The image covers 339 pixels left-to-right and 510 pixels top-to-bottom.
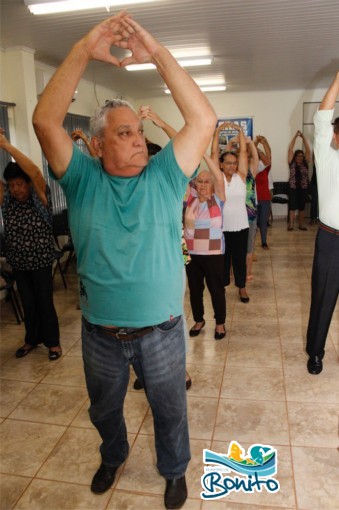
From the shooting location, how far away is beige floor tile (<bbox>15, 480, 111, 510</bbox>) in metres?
1.92

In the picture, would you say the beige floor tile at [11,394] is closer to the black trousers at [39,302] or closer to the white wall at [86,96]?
the black trousers at [39,302]

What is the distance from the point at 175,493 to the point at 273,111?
905 cm

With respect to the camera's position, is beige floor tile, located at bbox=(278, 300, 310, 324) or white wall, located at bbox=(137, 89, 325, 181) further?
white wall, located at bbox=(137, 89, 325, 181)

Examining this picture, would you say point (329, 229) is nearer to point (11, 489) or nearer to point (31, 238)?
point (31, 238)

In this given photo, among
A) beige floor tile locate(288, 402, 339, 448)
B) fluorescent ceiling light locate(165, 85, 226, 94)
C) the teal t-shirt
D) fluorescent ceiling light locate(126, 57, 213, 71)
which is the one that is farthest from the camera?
fluorescent ceiling light locate(165, 85, 226, 94)

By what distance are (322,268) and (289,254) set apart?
3.80 metres

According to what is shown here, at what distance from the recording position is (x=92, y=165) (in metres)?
1.57

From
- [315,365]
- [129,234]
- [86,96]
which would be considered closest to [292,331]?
[315,365]

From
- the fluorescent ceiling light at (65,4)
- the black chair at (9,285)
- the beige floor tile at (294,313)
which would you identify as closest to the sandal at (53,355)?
the black chair at (9,285)

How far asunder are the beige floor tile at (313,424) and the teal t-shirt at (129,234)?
128 centimetres

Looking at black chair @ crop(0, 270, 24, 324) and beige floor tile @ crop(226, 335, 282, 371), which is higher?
black chair @ crop(0, 270, 24, 324)

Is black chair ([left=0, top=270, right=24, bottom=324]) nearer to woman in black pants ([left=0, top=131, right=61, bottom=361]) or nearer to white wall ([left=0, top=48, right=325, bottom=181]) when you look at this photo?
woman in black pants ([left=0, top=131, right=61, bottom=361])

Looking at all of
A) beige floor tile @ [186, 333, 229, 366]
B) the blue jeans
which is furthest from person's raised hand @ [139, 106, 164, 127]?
beige floor tile @ [186, 333, 229, 366]

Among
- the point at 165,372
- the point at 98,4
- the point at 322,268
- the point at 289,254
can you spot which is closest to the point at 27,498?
the point at 165,372
